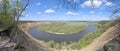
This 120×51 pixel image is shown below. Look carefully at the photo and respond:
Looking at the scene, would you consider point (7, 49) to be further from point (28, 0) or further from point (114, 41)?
point (114, 41)

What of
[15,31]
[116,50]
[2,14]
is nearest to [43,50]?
[15,31]

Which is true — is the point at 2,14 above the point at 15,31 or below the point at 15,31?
above

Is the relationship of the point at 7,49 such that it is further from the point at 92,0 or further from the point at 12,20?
the point at 92,0

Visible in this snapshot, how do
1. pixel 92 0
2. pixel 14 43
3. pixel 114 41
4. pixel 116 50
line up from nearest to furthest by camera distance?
1. pixel 92 0
2. pixel 116 50
3. pixel 114 41
4. pixel 14 43

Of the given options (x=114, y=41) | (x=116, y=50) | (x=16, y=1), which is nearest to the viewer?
(x=116, y=50)

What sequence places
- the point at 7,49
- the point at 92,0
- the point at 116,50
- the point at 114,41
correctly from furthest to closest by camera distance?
the point at 7,49 < the point at 114,41 < the point at 116,50 < the point at 92,0

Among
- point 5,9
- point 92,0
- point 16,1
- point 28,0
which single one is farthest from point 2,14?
point 92,0

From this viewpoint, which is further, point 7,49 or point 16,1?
point 16,1

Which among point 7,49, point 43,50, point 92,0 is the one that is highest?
point 92,0

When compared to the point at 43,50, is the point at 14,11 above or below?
above
